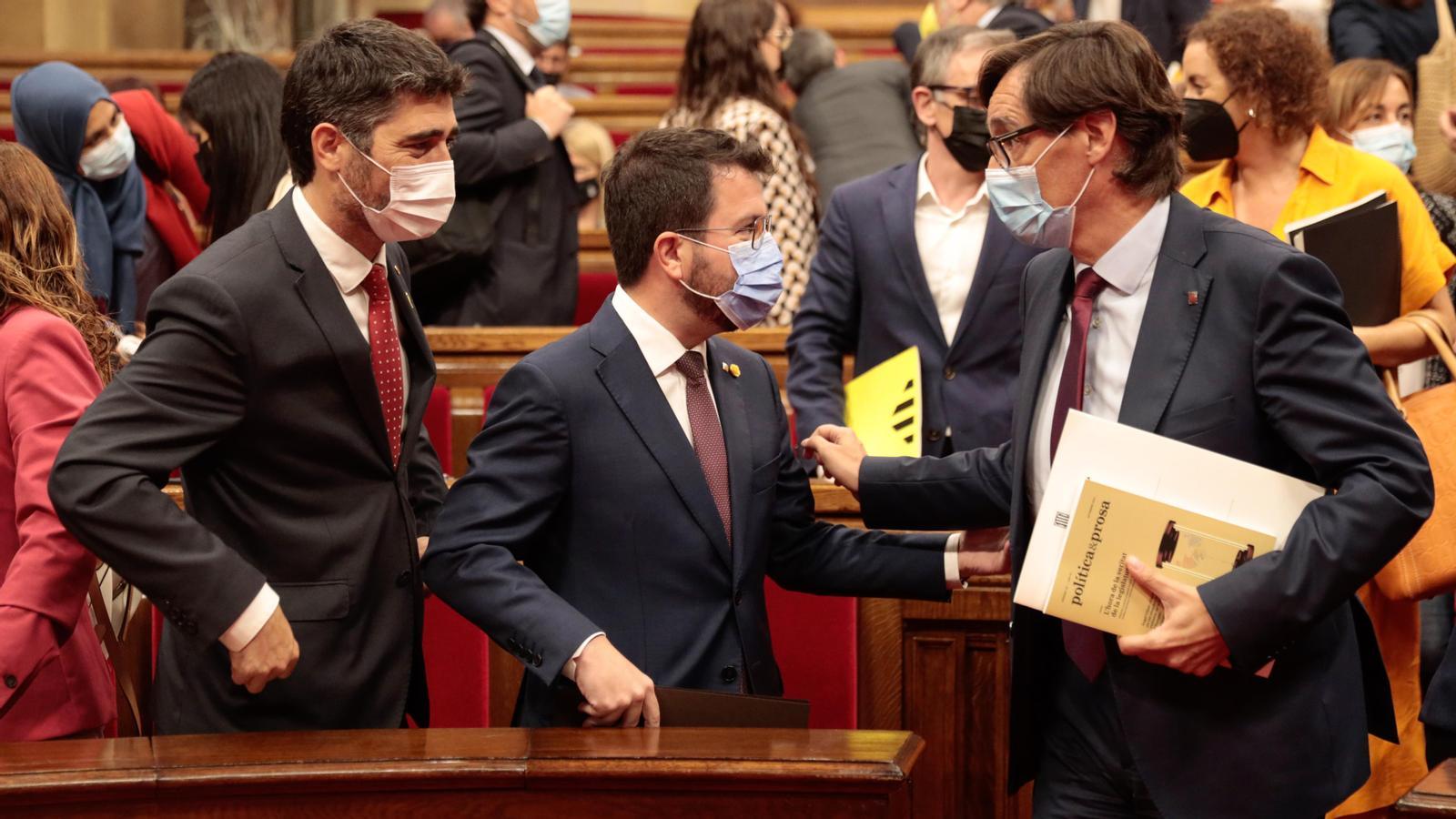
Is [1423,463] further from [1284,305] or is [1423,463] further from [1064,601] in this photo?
[1064,601]

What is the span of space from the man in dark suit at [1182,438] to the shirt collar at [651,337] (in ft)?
1.72

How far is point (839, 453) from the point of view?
268cm

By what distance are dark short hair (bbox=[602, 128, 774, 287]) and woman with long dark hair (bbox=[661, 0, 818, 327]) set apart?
2.05 m

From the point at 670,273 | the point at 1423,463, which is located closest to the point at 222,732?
the point at 670,273

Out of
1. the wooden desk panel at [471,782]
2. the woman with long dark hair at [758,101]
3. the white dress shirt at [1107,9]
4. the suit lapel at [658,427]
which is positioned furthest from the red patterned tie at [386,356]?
the white dress shirt at [1107,9]

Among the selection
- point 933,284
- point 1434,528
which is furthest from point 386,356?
point 1434,528

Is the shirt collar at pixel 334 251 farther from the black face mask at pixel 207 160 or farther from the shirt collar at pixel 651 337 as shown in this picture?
the black face mask at pixel 207 160

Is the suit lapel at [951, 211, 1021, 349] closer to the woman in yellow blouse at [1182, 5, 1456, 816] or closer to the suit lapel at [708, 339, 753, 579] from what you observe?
the woman in yellow blouse at [1182, 5, 1456, 816]

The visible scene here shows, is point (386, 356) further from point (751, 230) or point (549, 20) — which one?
point (549, 20)

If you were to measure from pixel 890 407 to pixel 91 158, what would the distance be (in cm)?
250

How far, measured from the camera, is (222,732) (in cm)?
217

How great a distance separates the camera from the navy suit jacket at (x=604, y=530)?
223 cm

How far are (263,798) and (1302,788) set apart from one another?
1.32 meters

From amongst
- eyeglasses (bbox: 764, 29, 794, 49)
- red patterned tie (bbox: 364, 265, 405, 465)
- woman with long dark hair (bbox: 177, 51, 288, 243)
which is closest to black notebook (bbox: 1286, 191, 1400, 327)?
red patterned tie (bbox: 364, 265, 405, 465)
